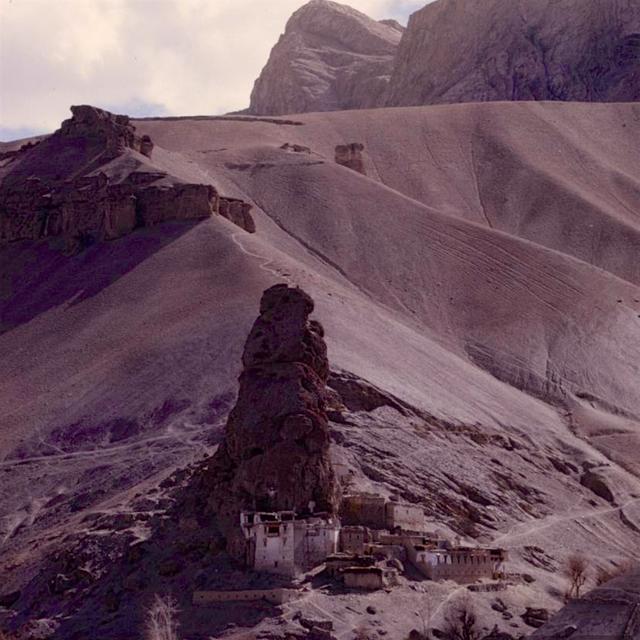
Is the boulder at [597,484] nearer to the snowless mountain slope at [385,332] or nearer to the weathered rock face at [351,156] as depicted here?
the snowless mountain slope at [385,332]

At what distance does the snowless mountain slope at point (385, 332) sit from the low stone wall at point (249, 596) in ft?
26.9

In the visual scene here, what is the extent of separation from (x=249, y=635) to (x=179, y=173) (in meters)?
79.1

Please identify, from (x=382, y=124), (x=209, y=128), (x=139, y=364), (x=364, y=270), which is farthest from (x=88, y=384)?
(x=382, y=124)

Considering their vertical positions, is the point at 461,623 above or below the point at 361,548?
below

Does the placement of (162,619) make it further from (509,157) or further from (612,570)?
(509,157)

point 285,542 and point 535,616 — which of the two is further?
point 285,542

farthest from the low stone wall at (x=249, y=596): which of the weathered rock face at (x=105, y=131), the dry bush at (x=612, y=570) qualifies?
the weathered rock face at (x=105, y=131)

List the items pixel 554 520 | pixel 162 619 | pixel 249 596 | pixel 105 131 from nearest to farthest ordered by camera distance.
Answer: pixel 162 619
pixel 249 596
pixel 554 520
pixel 105 131

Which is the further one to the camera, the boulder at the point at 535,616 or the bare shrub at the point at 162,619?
the boulder at the point at 535,616

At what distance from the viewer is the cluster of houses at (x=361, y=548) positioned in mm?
70625

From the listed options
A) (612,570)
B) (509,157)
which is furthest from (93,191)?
(612,570)

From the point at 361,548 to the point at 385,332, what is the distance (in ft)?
131

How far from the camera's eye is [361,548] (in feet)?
241

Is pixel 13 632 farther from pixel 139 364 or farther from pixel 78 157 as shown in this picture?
pixel 78 157
